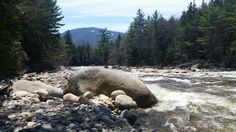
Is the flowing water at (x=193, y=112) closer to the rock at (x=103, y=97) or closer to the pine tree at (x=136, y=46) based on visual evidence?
the rock at (x=103, y=97)

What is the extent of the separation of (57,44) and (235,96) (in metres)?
36.6

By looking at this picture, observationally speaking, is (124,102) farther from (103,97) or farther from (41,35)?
(41,35)

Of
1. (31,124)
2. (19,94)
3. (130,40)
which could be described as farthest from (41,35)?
(130,40)

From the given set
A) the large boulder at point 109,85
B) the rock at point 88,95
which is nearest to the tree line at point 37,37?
the large boulder at point 109,85

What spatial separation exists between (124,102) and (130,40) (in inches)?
2723

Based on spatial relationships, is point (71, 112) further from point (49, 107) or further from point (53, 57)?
point (53, 57)

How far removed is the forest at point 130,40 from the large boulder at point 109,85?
10.8 ft

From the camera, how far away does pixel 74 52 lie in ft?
346

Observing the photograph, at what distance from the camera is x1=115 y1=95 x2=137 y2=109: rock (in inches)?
A: 627

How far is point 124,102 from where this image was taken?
16.0 m

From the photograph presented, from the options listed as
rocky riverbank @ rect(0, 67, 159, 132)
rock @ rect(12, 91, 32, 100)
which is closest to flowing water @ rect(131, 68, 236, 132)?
rocky riverbank @ rect(0, 67, 159, 132)

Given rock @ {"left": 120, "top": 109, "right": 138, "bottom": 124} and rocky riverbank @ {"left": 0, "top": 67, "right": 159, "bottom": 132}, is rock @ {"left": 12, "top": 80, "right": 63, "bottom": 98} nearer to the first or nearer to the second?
rocky riverbank @ {"left": 0, "top": 67, "right": 159, "bottom": 132}

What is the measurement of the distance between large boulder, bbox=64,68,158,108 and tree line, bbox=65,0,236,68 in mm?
40214

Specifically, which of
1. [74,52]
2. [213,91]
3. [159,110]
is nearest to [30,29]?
[213,91]
